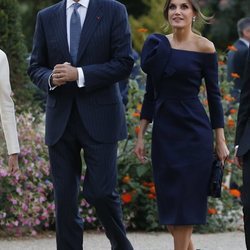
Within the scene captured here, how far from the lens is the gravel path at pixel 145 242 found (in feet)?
25.2

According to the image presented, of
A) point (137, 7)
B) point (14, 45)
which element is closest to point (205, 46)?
point (14, 45)

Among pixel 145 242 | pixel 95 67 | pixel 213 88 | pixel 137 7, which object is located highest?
pixel 137 7

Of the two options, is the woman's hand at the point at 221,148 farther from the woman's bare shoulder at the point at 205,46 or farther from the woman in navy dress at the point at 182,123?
the woman's bare shoulder at the point at 205,46

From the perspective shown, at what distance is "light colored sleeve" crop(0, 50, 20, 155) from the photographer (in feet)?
18.2

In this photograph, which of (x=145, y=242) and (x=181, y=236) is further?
(x=145, y=242)

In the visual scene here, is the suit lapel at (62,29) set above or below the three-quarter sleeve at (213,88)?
above

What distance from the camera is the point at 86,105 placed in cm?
594

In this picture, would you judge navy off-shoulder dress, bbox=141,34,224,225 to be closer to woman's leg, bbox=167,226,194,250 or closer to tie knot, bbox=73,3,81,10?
woman's leg, bbox=167,226,194,250

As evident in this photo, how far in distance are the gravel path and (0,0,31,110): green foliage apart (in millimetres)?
1783

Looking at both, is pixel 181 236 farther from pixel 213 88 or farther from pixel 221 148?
pixel 213 88

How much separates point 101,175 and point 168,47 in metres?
0.92

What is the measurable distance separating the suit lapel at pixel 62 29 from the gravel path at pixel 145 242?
7.16 ft

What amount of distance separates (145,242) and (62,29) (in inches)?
101

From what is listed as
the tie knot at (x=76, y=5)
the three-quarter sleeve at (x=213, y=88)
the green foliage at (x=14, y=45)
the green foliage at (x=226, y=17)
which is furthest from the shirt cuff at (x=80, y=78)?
the green foliage at (x=226, y=17)
